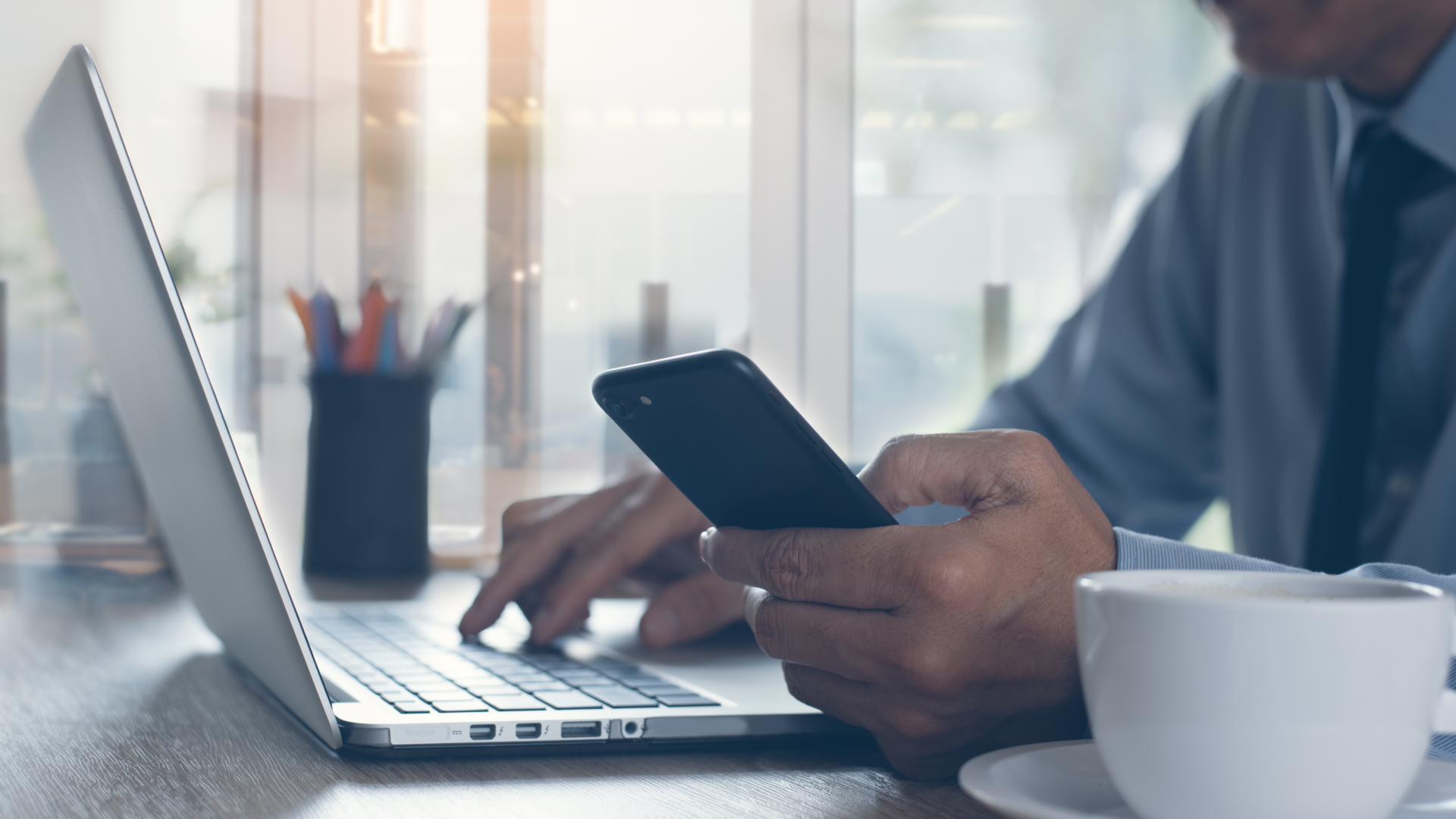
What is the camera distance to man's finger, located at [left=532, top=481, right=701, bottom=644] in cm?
60

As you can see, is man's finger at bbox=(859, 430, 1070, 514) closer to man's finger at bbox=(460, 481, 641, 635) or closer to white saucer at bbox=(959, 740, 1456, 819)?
white saucer at bbox=(959, 740, 1456, 819)

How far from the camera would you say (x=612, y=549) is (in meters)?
0.64

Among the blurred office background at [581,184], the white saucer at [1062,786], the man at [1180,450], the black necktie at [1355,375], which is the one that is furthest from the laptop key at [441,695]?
the blurred office background at [581,184]

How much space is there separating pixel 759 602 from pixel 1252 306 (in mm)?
810

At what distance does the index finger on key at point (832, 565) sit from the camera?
361 mm

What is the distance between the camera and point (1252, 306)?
1.01m

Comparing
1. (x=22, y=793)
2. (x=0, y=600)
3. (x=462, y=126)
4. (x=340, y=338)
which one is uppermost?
(x=462, y=126)

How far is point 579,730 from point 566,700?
0.05 m

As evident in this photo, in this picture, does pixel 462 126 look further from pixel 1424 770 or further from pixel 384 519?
pixel 1424 770

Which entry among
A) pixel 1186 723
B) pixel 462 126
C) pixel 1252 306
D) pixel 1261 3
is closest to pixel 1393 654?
pixel 1186 723

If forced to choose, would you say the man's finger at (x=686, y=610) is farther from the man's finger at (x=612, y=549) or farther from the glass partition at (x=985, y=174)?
the glass partition at (x=985, y=174)

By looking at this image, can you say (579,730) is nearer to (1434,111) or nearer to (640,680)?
(640,680)

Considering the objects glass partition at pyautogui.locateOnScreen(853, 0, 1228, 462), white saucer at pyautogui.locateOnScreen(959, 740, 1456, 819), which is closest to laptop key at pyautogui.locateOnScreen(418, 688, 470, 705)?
white saucer at pyautogui.locateOnScreen(959, 740, 1456, 819)

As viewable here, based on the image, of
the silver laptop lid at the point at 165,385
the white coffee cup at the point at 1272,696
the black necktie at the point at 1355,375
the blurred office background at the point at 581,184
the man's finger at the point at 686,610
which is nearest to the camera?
the white coffee cup at the point at 1272,696
